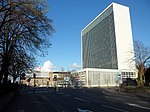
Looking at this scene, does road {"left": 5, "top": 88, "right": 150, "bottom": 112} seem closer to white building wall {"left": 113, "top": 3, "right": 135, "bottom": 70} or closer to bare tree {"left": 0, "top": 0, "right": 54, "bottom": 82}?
bare tree {"left": 0, "top": 0, "right": 54, "bottom": 82}

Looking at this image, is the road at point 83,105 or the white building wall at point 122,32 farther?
the white building wall at point 122,32

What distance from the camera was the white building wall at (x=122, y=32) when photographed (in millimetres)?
139625

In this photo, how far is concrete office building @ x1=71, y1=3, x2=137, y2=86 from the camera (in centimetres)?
13938

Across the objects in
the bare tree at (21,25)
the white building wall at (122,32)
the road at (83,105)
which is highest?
the white building wall at (122,32)

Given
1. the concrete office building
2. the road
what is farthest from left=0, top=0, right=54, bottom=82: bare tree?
the concrete office building

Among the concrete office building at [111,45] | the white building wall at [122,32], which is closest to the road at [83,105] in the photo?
the concrete office building at [111,45]

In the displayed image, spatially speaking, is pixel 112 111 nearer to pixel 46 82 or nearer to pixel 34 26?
pixel 34 26

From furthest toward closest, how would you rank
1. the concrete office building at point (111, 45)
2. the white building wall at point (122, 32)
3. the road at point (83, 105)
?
1. the white building wall at point (122, 32)
2. the concrete office building at point (111, 45)
3. the road at point (83, 105)

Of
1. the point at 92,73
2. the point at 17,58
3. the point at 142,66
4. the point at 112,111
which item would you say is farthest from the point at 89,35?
the point at 112,111

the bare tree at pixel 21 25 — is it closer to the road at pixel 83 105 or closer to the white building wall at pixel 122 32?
the road at pixel 83 105

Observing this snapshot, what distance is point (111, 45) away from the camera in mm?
145375

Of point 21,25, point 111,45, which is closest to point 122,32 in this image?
point 111,45

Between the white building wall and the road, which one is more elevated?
the white building wall

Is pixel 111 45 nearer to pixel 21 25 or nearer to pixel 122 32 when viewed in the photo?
pixel 122 32
